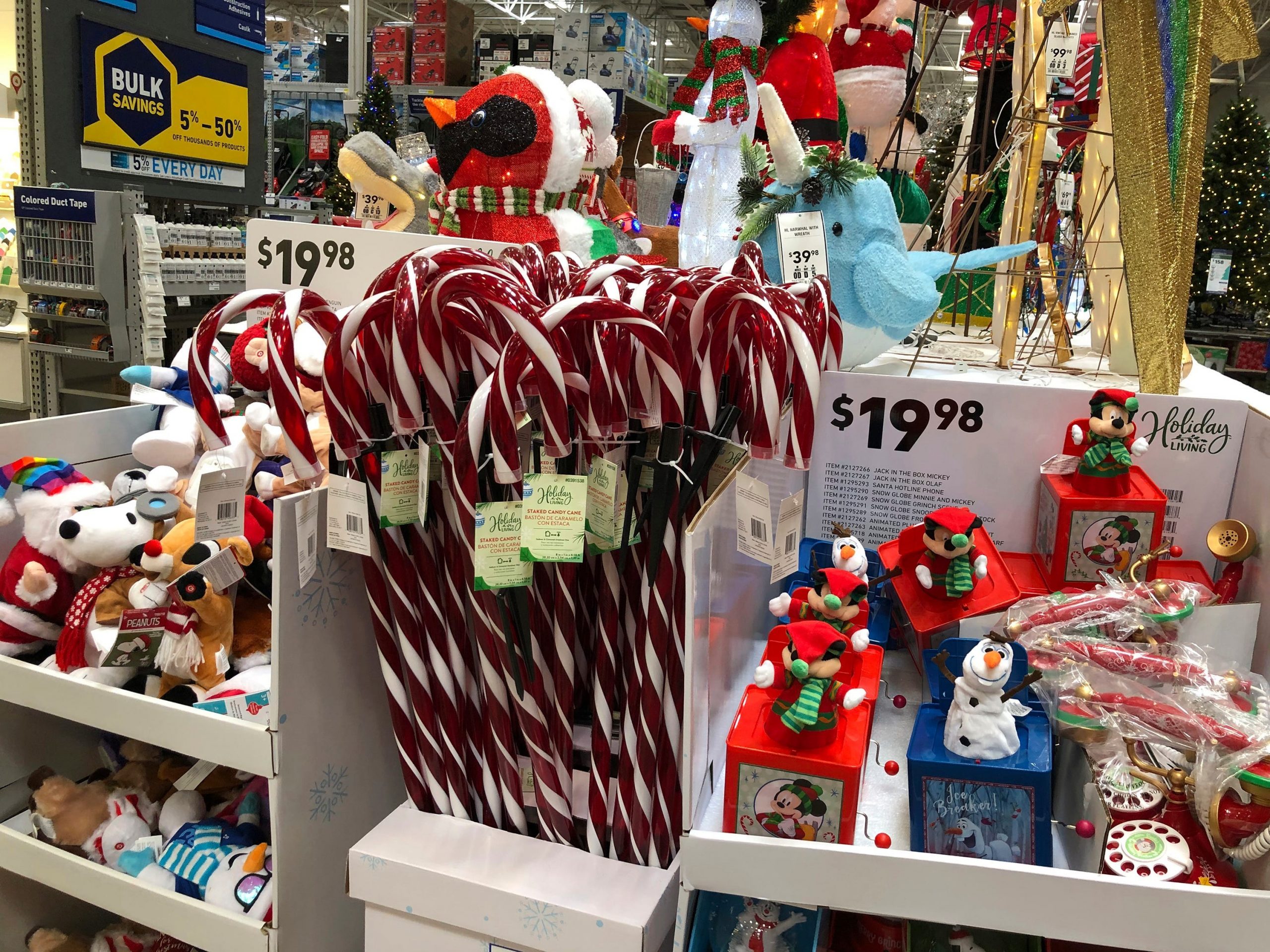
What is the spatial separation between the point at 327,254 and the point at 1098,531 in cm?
145

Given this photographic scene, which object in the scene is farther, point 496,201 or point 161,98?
point 161,98

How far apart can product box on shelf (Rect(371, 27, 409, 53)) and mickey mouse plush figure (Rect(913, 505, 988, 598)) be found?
5879 mm

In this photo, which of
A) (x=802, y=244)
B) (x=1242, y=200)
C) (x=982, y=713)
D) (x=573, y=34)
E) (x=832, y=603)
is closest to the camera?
(x=982, y=713)

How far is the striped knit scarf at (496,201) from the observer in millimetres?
2309

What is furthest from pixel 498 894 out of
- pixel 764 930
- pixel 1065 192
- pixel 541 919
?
pixel 1065 192

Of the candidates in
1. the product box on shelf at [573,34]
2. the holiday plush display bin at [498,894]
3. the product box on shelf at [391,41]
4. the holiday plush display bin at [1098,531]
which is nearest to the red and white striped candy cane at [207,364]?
the holiday plush display bin at [498,894]

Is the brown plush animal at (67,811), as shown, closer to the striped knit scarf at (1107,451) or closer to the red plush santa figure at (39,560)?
the red plush santa figure at (39,560)

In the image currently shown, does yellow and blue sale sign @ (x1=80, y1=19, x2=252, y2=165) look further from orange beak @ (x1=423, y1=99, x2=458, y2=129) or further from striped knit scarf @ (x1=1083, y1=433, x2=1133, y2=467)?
striped knit scarf @ (x1=1083, y1=433, x2=1133, y2=467)

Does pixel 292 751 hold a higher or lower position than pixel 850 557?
lower

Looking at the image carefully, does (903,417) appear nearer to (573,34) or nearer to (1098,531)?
(1098,531)

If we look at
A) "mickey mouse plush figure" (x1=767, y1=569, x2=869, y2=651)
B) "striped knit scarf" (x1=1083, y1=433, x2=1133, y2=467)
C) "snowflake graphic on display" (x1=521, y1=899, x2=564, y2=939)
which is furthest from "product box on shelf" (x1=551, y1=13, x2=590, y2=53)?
"snowflake graphic on display" (x1=521, y1=899, x2=564, y2=939)

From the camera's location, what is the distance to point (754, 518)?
1065 millimetres

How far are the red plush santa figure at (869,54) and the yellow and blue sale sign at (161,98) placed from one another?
2.79 m

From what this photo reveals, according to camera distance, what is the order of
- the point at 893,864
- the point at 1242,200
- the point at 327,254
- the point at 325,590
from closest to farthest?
the point at 893,864 < the point at 325,590 < the point at 327,254 < the point at 1242,200
